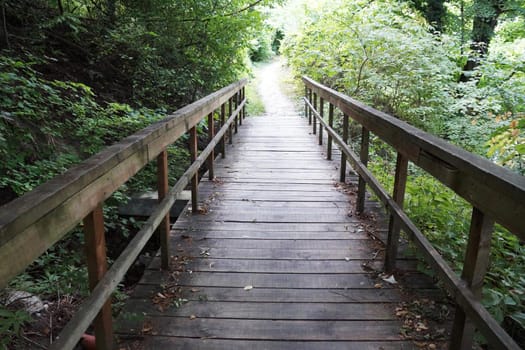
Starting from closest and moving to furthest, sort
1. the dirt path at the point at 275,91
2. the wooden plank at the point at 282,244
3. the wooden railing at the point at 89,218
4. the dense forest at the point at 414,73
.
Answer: the wooden railing at the point at 89,218
the wooden plank at the point at 282,244
the dense forest at the point at 414,73
the dirt path at the point at 275,91

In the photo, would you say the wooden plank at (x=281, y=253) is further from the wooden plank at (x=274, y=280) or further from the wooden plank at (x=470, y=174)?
the wooden plank at (x=470, y=174)

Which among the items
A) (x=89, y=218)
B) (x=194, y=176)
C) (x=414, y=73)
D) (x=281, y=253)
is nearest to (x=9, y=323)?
(x=89, y=218)

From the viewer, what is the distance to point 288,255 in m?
3.22

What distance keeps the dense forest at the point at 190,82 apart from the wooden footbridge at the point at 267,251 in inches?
20.3

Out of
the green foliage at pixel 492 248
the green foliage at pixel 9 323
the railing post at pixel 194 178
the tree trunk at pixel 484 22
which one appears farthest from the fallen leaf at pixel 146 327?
the tree trunk at pixel 484 22

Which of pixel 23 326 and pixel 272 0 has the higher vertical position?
pixel 272 0

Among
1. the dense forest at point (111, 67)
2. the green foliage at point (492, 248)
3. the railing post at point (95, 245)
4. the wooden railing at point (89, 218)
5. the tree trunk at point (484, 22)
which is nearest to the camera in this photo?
the wooden railing at point (89, 218)

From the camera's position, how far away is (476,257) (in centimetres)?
173

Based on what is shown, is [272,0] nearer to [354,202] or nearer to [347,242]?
[354,202]

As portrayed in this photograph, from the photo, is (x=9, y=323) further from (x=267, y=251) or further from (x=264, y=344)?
(x=267, y=251)

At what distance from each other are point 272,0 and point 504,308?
25.3 ft

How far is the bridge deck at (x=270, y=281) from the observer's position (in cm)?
227

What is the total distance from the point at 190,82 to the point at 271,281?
524cm

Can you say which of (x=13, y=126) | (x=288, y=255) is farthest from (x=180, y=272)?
(x=13, y=126)
